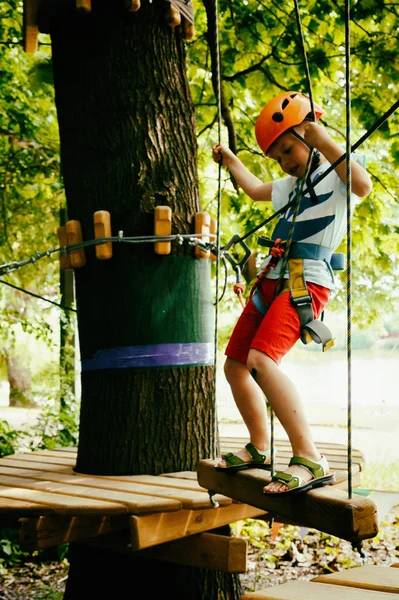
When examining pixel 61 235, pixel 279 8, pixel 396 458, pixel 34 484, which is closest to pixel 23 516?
pixel 34 484

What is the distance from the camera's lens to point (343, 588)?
2361mm

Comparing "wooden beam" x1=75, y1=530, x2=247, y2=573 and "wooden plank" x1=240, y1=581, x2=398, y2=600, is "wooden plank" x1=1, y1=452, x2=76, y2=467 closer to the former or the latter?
"wooden beam" x1=75, y1=530, x2=247, y2=573

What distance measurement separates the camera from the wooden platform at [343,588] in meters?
2.22

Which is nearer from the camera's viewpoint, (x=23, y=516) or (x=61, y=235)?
(x=23, y=516)

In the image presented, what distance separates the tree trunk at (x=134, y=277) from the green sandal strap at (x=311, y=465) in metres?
1.17

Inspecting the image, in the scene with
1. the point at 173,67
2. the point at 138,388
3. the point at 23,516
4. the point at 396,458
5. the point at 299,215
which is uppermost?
the point at 173,67

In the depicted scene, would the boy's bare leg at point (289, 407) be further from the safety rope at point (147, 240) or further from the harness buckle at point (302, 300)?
the safety rope at point (147, 240)

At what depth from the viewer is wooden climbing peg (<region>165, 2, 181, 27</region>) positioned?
12.2 ft

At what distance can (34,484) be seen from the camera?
3.15 m

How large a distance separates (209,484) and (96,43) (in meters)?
2.37

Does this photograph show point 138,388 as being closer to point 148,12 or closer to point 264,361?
point 264,361

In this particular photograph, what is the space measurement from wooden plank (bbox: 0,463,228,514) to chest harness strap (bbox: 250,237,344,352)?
807 mm

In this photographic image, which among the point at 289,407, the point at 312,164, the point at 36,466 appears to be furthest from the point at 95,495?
the point at 312,164

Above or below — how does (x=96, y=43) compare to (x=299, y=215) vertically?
above
